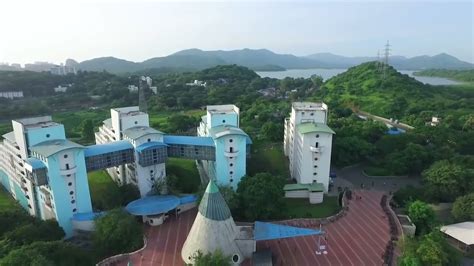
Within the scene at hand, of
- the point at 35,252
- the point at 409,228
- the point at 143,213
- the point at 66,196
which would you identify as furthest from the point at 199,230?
the point at 409,228

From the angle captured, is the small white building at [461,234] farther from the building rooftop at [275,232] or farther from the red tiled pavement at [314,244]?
the building rooftop at [275,232]

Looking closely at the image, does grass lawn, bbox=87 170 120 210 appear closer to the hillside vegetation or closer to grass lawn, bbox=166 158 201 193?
grass lawn, bbox=166 158 201 193

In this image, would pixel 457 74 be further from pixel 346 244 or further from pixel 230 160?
pixel 346 244

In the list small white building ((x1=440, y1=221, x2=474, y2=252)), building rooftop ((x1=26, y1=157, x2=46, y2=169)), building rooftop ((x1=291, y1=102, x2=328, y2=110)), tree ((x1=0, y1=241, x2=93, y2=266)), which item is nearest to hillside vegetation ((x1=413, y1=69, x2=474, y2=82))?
building rooftop ((x1=291, y1=102, x2=328, y2=110))

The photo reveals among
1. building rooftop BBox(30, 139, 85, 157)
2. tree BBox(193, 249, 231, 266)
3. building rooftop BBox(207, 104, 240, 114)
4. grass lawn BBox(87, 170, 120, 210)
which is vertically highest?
building rooftop BBox(207, 104, 240, 114)

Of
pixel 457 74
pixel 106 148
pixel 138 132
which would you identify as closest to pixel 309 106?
pixel 138 132

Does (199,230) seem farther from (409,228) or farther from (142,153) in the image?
(409,228)
